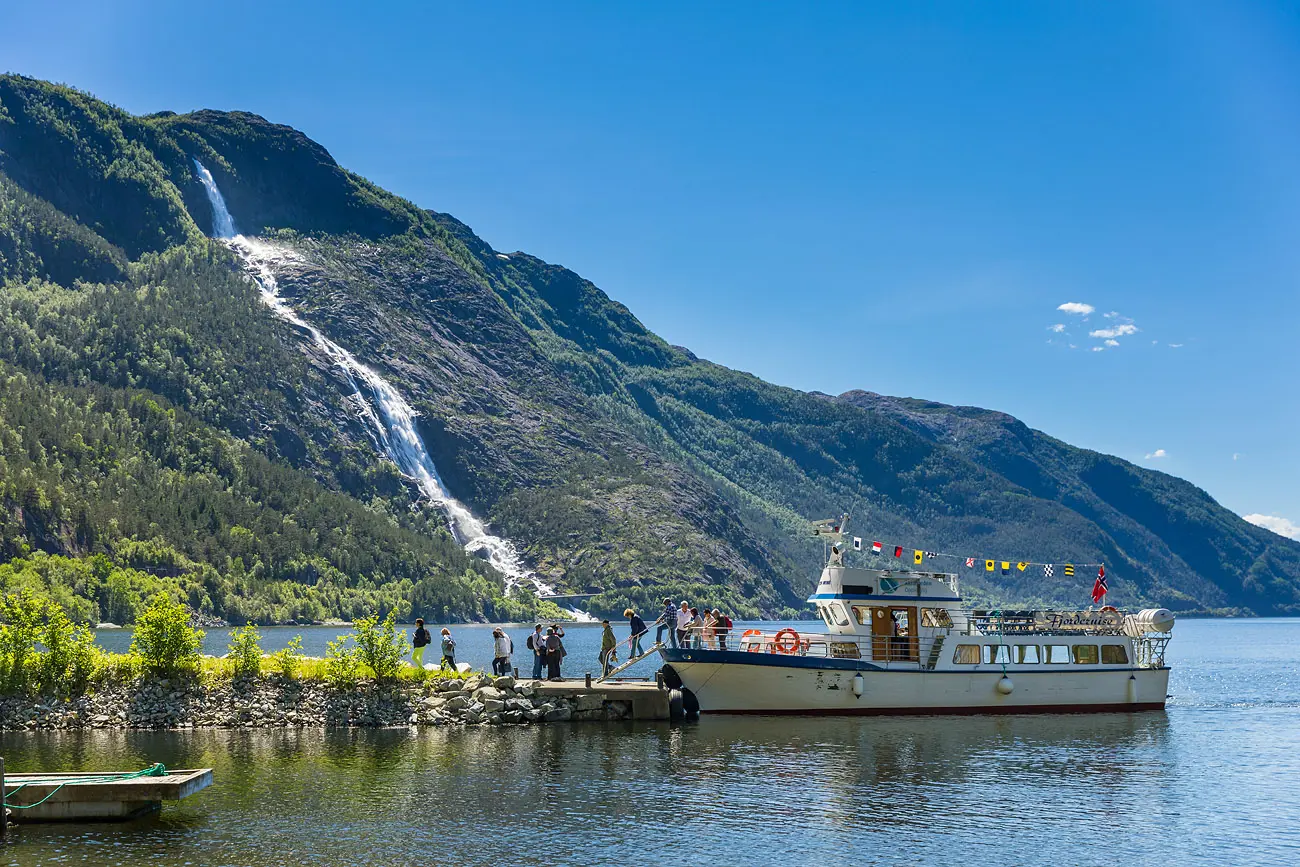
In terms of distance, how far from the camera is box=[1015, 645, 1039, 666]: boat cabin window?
6244 centimetres

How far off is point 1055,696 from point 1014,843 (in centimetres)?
3053

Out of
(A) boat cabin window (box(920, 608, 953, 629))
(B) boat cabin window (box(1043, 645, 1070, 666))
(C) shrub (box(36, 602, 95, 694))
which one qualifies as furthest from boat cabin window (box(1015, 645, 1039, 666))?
(C) shrub (box(36, 602, 95, 694))

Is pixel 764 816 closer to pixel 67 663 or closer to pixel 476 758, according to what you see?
pixel 476 758

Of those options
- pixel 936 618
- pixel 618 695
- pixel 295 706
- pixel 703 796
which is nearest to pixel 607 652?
pixel 618 695

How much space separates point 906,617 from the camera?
2391 inches

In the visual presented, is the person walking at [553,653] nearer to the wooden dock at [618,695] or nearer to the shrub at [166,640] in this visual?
the wooden dock at [618,695]

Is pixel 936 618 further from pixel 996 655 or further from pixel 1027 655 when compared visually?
pixel 1027 655

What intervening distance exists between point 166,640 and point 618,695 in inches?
772

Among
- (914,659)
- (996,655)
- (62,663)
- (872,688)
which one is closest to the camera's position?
(62,663)

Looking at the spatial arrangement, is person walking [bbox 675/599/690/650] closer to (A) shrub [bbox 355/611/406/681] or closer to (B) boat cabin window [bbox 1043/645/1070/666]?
(A) shrub [bbox 355/611/406/681]

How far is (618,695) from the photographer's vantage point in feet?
183

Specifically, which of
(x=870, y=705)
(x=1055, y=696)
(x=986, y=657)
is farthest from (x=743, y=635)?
(x=1055, y=696)

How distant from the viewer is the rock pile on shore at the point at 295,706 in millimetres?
50844

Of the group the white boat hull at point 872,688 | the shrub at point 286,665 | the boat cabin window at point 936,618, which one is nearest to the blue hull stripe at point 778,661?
the white boat hull at point 872,688
